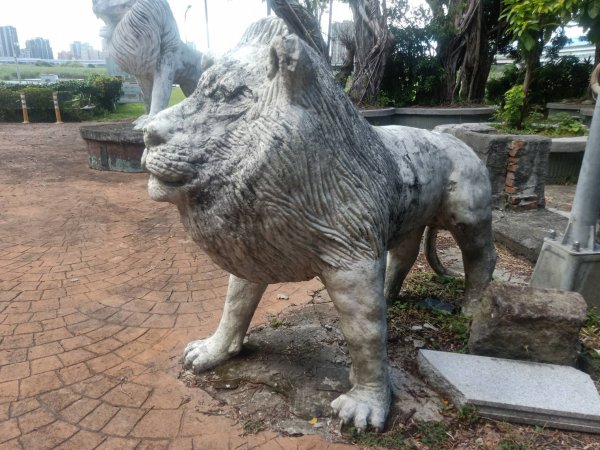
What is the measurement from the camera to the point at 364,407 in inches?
82.2

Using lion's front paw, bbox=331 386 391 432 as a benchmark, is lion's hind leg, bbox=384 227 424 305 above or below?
above

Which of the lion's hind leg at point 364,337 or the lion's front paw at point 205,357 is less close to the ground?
the lion's hind leg at point 364,337

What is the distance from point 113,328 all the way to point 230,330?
3.39 ft

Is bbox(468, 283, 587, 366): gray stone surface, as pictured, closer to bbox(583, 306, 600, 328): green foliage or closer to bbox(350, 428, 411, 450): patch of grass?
bbox(583, 306, 600, 328): green foliage

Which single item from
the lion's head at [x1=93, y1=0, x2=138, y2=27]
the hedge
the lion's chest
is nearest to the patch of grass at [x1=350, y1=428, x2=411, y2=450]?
the lion's chest

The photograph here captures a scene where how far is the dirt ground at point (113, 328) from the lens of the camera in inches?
83.2

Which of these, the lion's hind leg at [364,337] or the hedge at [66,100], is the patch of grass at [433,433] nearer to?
the lion's hind leg at [364,337]

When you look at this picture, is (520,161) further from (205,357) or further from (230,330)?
(205,357)

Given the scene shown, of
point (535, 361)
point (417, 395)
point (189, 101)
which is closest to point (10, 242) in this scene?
point (189, 101)

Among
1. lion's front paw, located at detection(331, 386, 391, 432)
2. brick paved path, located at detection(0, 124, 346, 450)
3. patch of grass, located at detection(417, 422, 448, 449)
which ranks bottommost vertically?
brick paved path, located at detection(0, 124, 346, 450)

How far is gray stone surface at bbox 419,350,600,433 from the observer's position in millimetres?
2186

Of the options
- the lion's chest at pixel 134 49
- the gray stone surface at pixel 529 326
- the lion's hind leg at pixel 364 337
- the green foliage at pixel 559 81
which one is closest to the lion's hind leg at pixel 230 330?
the lion's hind leg at pixel 364 337

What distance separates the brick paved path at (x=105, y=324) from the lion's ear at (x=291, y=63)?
1.52 m

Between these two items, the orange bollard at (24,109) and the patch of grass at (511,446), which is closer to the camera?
the patch of grass at (511,446)
